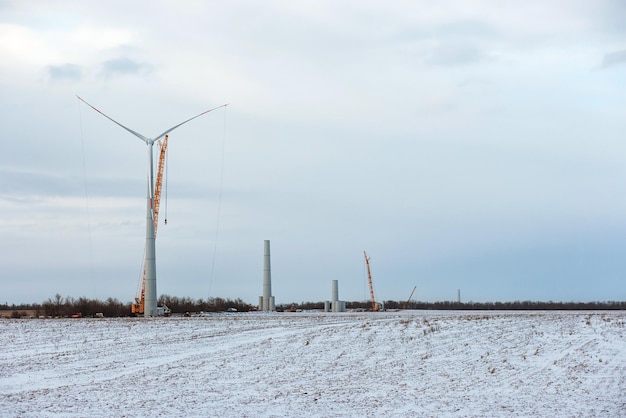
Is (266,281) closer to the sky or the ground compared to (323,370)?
closer to the sky

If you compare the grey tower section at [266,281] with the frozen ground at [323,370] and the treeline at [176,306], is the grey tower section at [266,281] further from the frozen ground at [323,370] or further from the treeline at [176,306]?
the frozen ground at [323,370]

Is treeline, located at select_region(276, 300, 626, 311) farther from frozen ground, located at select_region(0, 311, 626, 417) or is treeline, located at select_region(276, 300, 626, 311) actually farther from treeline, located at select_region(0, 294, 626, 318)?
frozen ground, located at select_region(0, 311, 626, 417)

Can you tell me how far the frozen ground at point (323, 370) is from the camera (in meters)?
26.2

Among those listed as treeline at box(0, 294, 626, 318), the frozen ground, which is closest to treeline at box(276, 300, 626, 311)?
treeline at box(0, 294, 626, 318)

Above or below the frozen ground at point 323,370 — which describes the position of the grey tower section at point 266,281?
above

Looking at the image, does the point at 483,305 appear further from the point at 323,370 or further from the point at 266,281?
the point at 323,370

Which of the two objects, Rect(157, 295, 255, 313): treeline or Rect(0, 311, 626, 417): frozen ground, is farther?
Rect(157, 295, 255, 313): treeline

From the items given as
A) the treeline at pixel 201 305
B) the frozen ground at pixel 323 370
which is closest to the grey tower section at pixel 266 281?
the treeline at pixel 201 305

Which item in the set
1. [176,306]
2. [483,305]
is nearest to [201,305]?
[176,306]

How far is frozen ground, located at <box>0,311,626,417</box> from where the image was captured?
26250 mm

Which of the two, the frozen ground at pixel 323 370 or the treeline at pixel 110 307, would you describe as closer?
the frozen ground at pixel 323 370

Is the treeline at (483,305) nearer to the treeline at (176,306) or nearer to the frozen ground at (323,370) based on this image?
the treeline at (176,306)

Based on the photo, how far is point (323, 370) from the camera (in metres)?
35.8

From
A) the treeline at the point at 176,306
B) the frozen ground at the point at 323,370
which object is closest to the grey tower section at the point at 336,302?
the treeline at the point at 176,306
